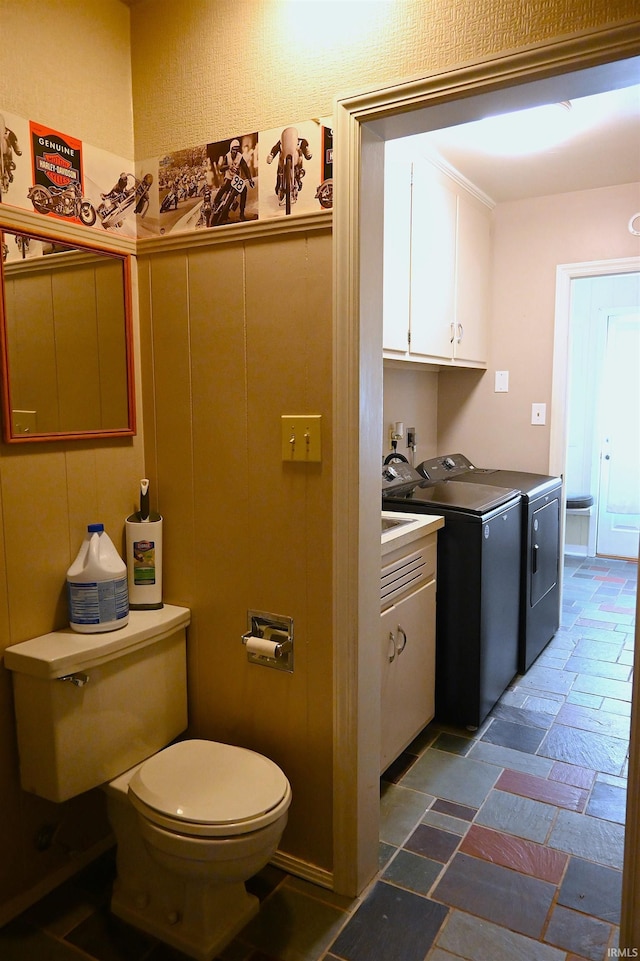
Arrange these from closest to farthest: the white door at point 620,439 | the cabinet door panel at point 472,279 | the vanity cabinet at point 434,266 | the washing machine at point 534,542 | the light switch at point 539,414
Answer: the vanity cabinet at point 434,266, the washing machine at point 534,542, the cabinet door panel at point 472,279, the light switch at point 539,414, the white door at point 620,439

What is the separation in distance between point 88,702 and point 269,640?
0.49 m

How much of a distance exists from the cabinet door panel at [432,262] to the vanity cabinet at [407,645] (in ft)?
3.28

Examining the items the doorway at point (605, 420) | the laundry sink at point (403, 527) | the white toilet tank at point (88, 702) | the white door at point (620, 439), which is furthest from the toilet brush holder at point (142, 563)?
the white door at point (620, 439)

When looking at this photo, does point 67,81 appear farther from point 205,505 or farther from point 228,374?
point 205,505

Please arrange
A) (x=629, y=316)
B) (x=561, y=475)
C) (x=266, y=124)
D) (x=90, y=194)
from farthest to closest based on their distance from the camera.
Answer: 1. (x=629, y=316)
2. (x=561, y=475)
3. (x=90, y=194)
4. (x=266, y=124)

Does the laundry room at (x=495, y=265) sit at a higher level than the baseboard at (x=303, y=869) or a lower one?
higher

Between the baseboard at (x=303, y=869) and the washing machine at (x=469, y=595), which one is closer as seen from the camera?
the baseboard at (x=303, y=869)

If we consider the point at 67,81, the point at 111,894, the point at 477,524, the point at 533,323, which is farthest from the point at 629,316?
the point at 111,894

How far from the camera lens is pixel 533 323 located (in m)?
3.66

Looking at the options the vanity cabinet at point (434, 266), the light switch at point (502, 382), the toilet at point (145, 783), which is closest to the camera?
the toilet at point (145, 783)

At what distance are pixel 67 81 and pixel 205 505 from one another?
1189 millimetres

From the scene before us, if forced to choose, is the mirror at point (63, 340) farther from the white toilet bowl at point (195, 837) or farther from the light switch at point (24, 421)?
the white toilet bowl at point (195, 837)

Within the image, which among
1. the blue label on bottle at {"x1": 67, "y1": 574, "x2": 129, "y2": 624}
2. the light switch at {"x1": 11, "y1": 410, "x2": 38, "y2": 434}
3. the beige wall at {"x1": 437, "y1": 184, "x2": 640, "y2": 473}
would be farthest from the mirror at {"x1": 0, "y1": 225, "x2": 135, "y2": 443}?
the beige wall at {"x1": 437, "y1": 184, "x2": 640, "y2": 473}

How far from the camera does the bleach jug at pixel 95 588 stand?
1691 millimetres
